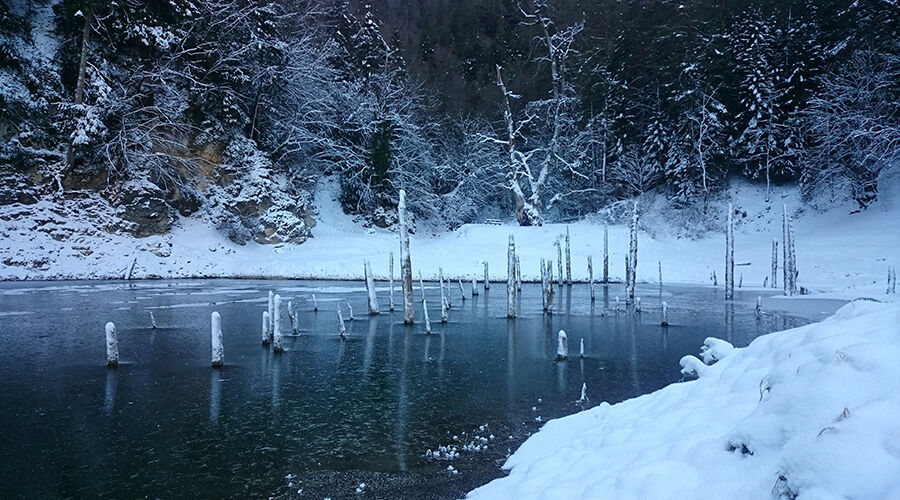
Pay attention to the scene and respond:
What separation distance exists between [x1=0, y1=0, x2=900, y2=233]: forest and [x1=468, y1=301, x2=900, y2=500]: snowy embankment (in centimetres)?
3687

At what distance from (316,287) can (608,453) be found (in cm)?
3097

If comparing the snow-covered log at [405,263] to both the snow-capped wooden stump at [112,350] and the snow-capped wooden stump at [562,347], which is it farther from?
the snow-capped wooden stump at [112,350]

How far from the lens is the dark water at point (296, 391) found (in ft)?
27.5

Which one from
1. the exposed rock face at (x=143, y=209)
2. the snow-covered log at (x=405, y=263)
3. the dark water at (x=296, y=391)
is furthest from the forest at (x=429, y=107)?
the snow-covered log at (x=405, y=263)

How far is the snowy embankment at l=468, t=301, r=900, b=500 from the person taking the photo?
145 inches

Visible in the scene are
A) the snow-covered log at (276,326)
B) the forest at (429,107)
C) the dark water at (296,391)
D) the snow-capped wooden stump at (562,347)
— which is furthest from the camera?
the forest at (429,107)

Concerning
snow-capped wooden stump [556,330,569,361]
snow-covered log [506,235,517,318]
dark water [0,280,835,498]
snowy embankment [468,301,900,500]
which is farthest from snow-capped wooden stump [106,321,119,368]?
snow-covered log [506,235,517,318]

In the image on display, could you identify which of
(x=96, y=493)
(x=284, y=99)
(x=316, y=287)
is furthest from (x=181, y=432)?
(x=284, y=99)

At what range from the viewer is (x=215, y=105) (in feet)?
153

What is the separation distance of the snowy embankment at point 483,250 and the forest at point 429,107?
2376 millimetres

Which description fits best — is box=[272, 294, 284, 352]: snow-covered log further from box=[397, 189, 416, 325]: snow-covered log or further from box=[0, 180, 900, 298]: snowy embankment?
box=[0, 180, 900, 298]: snowy embankment

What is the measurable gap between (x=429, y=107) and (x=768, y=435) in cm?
6051

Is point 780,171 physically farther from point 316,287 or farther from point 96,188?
point 96,188

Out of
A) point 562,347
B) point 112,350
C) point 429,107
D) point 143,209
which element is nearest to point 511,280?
point 562,347
